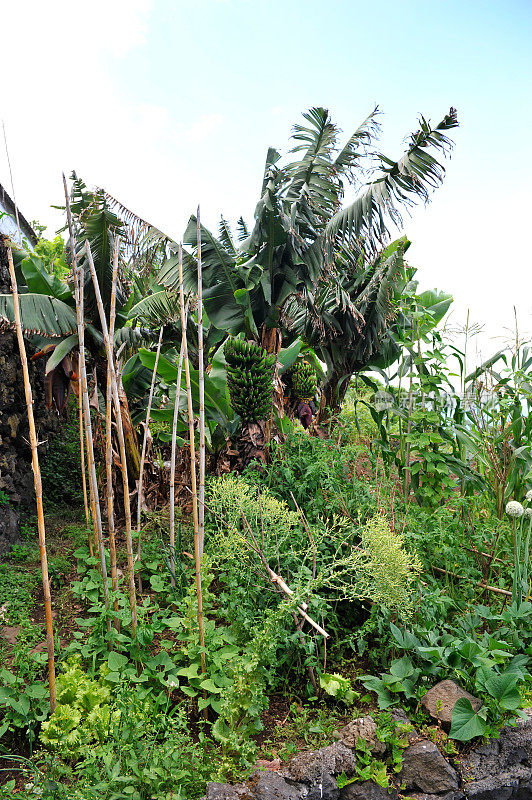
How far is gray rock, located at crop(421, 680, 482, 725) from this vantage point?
257 cm

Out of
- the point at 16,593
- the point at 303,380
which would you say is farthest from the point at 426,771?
the point at 303,380

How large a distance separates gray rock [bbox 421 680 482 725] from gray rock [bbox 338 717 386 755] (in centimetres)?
33

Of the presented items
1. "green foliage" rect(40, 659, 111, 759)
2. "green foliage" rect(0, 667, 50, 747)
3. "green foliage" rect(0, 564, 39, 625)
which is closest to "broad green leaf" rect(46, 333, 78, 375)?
"green foliage" rect(0, 564, 39, 625)

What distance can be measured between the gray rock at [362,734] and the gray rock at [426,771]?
0.49 ft

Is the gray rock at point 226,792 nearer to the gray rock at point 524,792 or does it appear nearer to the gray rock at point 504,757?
the gray rock at point 504,757

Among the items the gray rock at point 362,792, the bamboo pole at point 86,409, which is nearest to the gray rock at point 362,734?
the gray rock at point 362,792

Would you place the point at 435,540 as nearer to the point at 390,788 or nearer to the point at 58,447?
the point at 390,788

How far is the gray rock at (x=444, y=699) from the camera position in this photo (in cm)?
257

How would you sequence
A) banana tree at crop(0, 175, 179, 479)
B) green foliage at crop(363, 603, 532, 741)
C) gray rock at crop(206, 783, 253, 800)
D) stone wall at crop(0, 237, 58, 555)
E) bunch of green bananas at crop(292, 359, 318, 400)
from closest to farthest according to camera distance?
1. gray rock at crop(206, 783, 253, 800)
2. green foliage at crop(363, 603, 532, 741)
3. stone wall at crop(0, 237, 58, 555)
4. banana tree at crop(0, 175, 179, 479)
5. bunch of green bananas at crop(292, 359, 318, 400)

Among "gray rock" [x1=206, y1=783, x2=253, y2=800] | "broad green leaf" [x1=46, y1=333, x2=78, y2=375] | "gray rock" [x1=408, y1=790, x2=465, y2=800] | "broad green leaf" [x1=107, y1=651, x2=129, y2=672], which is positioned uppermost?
"broad green leaf" [x1=46, y1=333, x2=78, y2=375]

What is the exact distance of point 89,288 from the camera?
5914 mm

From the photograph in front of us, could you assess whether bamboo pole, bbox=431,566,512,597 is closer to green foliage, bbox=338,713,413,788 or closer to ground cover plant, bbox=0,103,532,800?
ground cover plant, bbox=0,103,532,800

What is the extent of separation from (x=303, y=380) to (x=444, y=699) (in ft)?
18.3

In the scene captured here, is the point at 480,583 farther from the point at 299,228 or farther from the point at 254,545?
the point at 299,228
